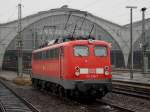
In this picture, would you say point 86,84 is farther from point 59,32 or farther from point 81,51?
point 59,32

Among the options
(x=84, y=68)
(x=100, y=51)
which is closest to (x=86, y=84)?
(x=84, y=68)

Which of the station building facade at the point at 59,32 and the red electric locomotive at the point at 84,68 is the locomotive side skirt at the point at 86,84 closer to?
the red electric locomotive at the point at 84,68

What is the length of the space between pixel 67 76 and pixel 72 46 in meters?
1.56

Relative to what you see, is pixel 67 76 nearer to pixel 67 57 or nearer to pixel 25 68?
pixel 67 57

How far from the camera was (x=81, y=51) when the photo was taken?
2034cm

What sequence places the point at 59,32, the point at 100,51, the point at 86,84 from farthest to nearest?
1. the point at 59,32
2. the point at 100,51
3. the point at 86,84

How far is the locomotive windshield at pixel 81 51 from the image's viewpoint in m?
20.2

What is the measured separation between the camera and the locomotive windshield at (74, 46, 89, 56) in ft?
66.4

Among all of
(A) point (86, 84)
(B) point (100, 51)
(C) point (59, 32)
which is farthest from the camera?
(C) point (59, 32)

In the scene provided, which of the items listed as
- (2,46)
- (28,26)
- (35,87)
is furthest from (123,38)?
(35,87)

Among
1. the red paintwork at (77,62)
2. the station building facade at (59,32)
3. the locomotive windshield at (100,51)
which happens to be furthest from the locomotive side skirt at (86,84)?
the station building facade at (59,32)

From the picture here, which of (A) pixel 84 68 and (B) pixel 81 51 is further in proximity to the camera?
(B) pixel 81 51

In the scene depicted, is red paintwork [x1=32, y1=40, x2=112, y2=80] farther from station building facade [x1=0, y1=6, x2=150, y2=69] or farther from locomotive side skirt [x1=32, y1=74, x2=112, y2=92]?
station building facade [x1=0, y1=6, x2=150, y2=69]

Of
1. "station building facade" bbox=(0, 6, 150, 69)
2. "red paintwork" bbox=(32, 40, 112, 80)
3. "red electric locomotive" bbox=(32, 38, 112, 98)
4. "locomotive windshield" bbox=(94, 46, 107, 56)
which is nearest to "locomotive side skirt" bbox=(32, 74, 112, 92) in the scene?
"red electric locomotive" bbox=(32, 38, 112, 98)
